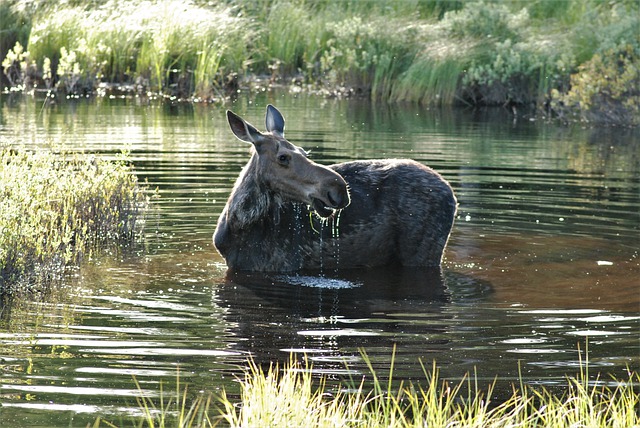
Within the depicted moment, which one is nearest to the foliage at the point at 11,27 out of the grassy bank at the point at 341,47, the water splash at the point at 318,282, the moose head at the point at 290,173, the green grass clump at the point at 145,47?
the grassy bank at the point at 341,47

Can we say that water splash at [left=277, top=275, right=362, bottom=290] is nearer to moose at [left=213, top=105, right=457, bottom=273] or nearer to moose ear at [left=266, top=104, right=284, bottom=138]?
moose at [left=213, top=105, right=457, bottom=273]

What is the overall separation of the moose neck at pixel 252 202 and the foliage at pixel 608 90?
15925 mm

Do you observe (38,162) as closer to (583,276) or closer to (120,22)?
(583,276)

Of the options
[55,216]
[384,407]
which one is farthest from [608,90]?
[384,407]

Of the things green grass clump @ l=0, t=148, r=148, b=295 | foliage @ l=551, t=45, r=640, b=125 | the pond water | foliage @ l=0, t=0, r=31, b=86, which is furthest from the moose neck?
foliage @ l=0, t=0, r=31, b=86

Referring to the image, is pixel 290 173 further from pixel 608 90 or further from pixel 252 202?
pixel 608 90

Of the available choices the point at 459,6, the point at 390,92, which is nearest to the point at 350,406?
the point at 390,92

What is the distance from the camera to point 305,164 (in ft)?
33.8

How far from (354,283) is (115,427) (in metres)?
4.84

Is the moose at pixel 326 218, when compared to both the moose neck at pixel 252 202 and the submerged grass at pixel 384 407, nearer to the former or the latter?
the moose neck at pixel 252 202

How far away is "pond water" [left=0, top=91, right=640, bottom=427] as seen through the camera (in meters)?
7.29

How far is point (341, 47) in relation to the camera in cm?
3250

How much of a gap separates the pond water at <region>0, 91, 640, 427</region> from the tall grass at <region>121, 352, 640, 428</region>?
0.72 ft

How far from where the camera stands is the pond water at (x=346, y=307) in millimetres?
7293
